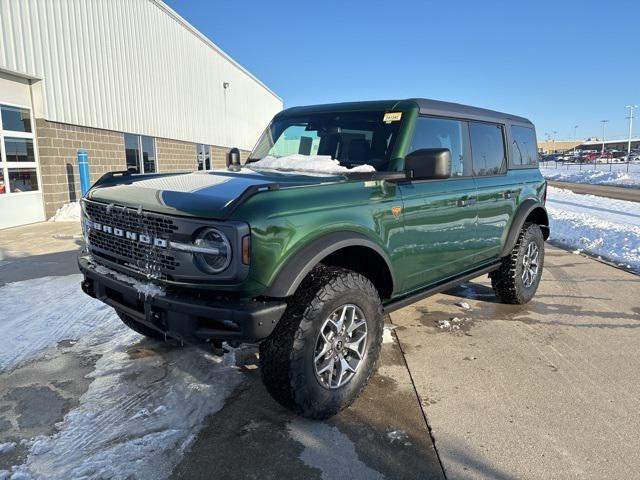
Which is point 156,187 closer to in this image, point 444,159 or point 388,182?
point 388,182

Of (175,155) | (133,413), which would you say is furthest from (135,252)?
(175,155)

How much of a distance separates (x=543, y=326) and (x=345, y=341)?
8.38 ft

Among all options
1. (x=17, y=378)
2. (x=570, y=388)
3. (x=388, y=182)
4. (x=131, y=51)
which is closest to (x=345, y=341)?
(x=388, y=182)

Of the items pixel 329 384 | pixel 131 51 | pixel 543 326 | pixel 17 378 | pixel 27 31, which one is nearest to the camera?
pixel 329 384

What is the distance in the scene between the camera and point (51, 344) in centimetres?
401

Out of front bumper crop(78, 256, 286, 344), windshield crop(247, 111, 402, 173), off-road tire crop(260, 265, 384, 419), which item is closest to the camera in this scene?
front bumper crop(78, 256, 286, 344)

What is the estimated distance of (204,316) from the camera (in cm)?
247

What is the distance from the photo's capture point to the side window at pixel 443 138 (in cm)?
372

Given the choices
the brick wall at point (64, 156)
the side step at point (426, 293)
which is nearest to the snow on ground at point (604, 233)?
the side step at point (426, 293)

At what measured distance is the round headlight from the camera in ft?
8.12

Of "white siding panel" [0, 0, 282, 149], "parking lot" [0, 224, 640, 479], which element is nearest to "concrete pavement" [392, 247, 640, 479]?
"parking lot" [0, 224, 640, 479]

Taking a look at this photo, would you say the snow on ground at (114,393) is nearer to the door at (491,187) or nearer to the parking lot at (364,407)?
the parking lot at (364,407)

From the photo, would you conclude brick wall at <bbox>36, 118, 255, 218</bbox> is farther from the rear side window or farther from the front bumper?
the rear side window

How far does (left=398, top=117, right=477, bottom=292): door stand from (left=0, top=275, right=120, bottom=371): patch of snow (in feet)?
9.52
